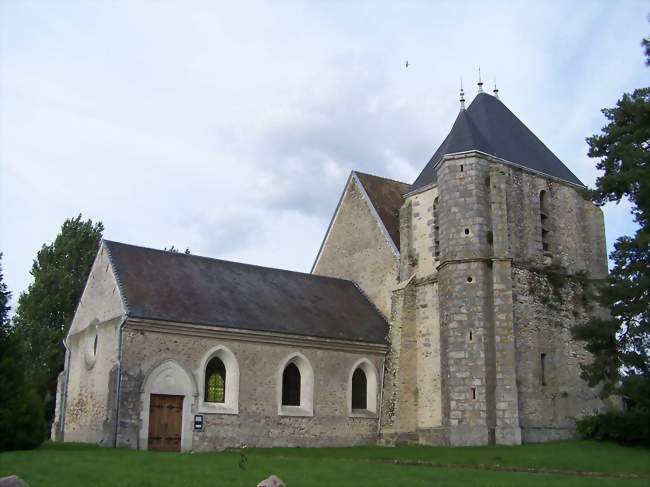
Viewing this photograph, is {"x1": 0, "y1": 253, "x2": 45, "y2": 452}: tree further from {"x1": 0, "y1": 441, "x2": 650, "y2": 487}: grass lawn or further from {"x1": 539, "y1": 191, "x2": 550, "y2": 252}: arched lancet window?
{"x1": 539, "y1": 191, "x2": 550, "y2": 252}: arched lancet window

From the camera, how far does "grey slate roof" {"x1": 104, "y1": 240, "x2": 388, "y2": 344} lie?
23719 millimetres

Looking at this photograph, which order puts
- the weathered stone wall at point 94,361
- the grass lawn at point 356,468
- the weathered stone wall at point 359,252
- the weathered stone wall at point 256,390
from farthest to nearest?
1. the weathered stone wall at point 359,252
2. the weathered stone wall at point 94,361
3. the weathered stone wall at point 256,390
4. the grass lawn at point 356,468

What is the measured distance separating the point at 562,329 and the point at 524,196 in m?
4.89

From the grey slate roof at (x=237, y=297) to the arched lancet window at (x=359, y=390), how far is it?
1371 millimetres

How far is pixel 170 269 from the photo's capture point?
2575 centimetres

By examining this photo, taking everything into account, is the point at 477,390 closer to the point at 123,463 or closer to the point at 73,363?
the point at 123,463

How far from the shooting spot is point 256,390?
2431 cm

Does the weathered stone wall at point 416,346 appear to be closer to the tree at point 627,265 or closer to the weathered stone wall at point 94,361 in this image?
the tree at point 627,265

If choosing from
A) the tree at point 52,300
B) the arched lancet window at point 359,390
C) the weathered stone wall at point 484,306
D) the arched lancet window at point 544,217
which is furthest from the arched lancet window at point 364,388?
the tree at point 52,300

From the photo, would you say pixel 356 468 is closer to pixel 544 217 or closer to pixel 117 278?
pixel 117 278

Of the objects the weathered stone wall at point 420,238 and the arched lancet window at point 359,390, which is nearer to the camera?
the arched lancet window at point 359,390

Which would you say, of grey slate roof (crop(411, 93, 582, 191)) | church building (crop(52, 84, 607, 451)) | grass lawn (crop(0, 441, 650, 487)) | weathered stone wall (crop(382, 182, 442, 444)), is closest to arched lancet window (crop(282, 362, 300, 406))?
church building (crop(52, 84, 607, 451))

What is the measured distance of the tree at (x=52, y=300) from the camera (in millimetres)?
35625

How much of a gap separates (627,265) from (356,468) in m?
10.4
